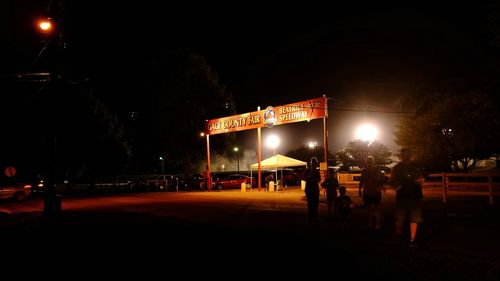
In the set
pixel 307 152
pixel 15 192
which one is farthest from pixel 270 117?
pixel 307 152

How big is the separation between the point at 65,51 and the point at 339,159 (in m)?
35.6

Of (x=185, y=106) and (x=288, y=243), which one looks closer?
(x=288, y=243)

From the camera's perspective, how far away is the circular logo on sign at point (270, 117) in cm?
2967

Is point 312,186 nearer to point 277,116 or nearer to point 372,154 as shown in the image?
point 277,116

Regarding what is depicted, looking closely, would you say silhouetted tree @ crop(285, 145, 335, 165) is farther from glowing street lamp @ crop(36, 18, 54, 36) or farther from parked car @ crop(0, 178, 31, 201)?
glowing street lamp @ crop(36, 18, 54, 36)

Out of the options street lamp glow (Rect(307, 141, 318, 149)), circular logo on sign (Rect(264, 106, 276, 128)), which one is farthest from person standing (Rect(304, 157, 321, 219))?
street lamp glow (Rect(307, 141, 318, 149))

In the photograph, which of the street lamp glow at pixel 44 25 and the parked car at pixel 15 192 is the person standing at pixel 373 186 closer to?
the street lamp glow at pixel 44 25

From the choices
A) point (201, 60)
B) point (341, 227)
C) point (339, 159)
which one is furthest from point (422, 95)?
point (201, 60)

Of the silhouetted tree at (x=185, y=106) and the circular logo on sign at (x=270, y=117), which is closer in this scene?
the circular logo on sign at (x=270, y=117)

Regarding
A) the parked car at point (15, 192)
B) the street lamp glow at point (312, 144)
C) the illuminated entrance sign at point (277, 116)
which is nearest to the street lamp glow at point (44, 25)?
the illuminated entrance sign at point (277, 116)

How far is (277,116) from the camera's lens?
29500 millimetres

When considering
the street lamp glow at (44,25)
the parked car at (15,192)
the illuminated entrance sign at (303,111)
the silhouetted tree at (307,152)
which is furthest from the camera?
the silhouetted tree at (307,152)

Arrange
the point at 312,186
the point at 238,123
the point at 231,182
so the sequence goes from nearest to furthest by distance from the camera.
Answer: the point at 312,186 < the point at 238,123 < the point at 231,182

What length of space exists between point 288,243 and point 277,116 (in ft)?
66.9
